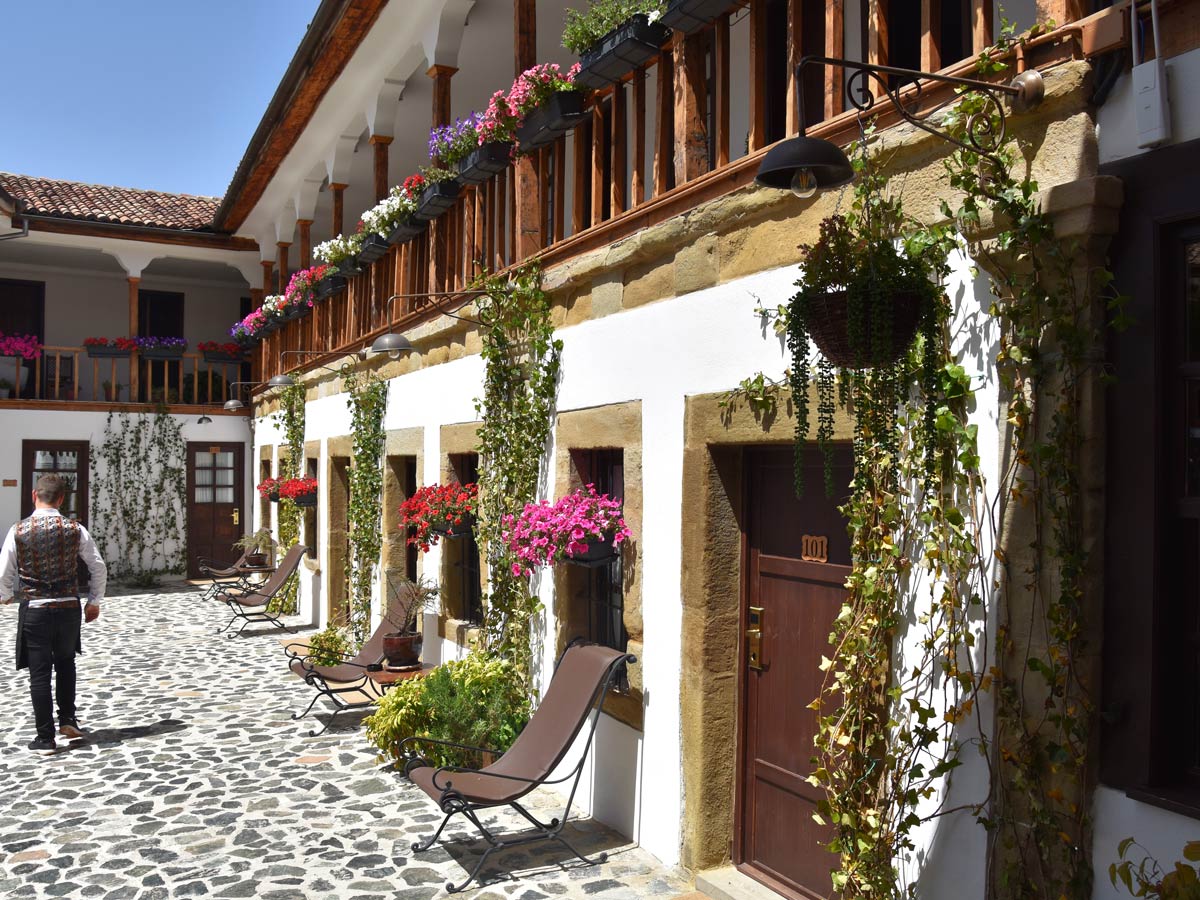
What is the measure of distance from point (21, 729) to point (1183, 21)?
7.98 metres

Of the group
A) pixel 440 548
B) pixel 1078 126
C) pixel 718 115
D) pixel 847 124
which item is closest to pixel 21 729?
pixel 440 548

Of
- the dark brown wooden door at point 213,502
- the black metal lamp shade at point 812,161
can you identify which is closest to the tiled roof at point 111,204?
the dark brown wooden door at point 213,502

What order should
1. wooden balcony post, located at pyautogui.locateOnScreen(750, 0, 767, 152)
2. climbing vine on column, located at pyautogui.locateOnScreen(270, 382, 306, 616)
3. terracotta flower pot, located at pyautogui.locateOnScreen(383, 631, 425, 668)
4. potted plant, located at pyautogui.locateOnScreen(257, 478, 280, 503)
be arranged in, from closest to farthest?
wooden balcony post, located at pyautogui.locateOnScreen(750, 0, 767, 152) < terracotta flower pot, located at pyautogui.locateOnScreen(383, 631, 425, 668) < climbing vine on column, located at pyautogui.locateOnScreen(270, 382, 306, 616) < potted plant, located at pyautogui.locateOnScreen(257, 478, 280, 503)

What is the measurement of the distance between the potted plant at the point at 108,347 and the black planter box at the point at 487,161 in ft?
40.3

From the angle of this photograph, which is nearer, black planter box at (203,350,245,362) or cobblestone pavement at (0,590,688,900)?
cobblestone pavement at (0,590,688,900)

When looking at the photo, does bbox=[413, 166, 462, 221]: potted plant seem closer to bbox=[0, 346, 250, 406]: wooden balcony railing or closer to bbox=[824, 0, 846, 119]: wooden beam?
bbox=[824, 0, 846, 119]: wooden beam

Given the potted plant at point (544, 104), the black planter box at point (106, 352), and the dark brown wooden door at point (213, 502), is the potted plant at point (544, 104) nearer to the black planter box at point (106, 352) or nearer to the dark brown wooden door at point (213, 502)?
the black planter box at point (106, 352)

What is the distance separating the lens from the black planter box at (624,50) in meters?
4.76

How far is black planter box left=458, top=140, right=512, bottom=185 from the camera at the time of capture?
21.0ft

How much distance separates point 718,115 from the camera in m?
4.41

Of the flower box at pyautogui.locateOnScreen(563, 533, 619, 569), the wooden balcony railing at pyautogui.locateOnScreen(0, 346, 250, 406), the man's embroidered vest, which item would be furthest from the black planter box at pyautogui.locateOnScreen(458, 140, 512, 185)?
the wooden balcony railing at pyautogui.locateOnScreen(0, 346, 250, 406)

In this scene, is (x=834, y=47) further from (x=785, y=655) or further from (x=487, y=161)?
(x=487, y=161)

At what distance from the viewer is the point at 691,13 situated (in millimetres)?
4375

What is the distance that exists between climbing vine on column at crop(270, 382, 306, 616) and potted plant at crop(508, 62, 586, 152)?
7.54m
